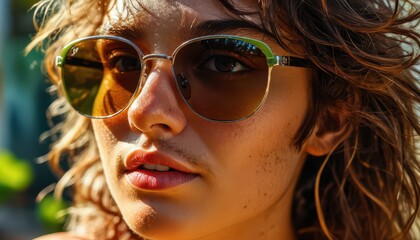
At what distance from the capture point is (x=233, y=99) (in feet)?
7.19

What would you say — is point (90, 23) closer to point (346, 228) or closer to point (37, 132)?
point (346, 228)

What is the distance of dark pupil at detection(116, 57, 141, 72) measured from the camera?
7.57 ft

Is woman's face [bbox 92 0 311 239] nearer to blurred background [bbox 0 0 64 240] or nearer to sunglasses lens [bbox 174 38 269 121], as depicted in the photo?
sunglasses lens [bbox 174 38 269 121]

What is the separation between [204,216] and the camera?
7.38 feet

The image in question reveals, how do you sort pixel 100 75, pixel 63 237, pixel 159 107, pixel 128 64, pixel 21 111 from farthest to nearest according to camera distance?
pixel 21 111 → pixel 63 237 → pixel 100 75 → pixel 128 64 → pixel 159 107

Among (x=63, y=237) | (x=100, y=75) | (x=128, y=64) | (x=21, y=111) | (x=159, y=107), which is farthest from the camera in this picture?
(x=21, y=111)

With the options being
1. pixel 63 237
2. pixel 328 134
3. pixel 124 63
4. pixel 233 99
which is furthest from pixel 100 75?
pixel 328 134

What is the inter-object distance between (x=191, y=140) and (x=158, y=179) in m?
0.16

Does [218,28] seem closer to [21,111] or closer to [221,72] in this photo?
[221,72]

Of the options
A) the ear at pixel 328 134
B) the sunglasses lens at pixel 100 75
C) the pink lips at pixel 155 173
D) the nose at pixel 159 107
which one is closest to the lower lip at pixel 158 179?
the pink lips at pixel 155 173

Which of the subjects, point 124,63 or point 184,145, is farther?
point 124,63

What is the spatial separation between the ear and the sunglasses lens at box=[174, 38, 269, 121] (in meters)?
0.44

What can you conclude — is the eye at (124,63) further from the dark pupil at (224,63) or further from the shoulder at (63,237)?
the shoulder at (63,237)

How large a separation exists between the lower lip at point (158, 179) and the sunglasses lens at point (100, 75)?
24cm
